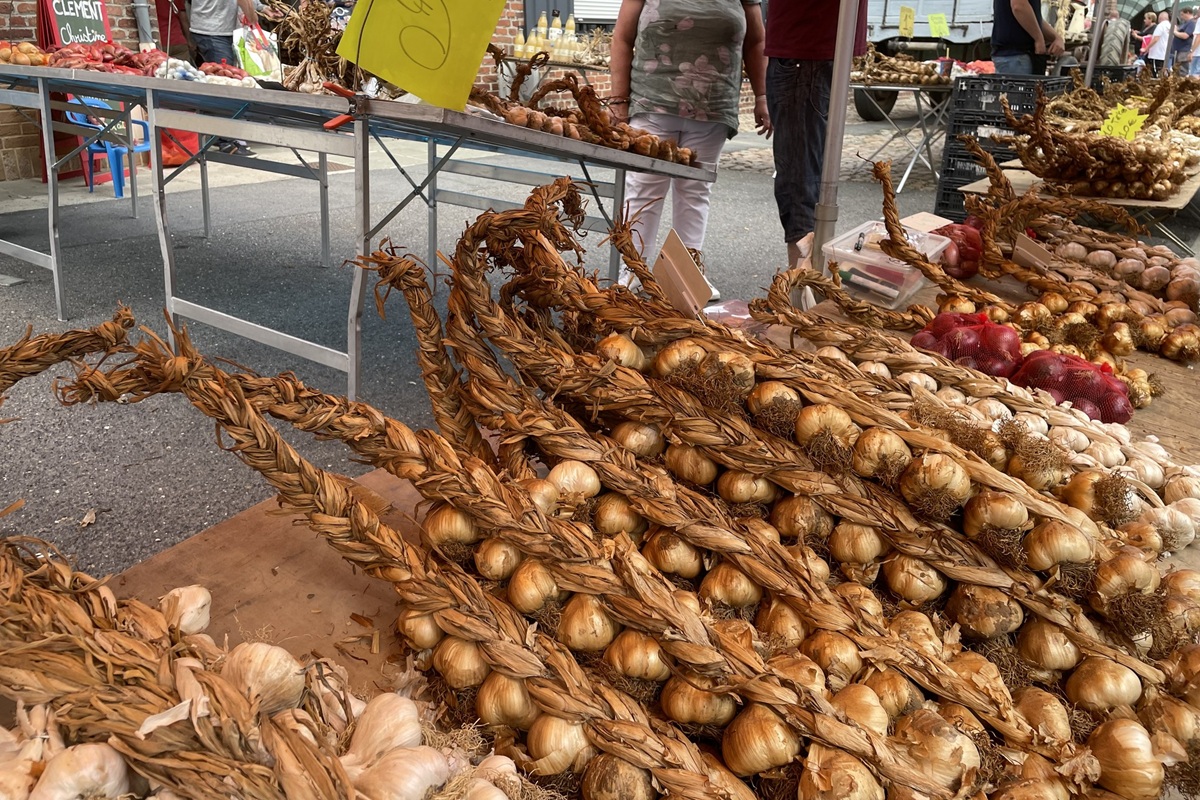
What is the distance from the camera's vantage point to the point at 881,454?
4.08 ft

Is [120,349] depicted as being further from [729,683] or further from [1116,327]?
[1116,327]

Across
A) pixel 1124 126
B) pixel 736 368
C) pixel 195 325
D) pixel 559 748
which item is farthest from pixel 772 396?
pixel 1124 126

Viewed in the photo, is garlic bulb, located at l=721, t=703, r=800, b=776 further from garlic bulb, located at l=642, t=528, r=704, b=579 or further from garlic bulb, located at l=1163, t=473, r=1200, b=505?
garlic bulb, located at l=1163, t=473, r=1200, b=505

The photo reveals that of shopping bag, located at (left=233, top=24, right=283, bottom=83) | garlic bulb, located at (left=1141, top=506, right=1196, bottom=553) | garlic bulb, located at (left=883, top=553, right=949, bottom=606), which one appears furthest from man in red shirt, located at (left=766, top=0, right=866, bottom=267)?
garlic bulb, located at (left=883, top=553, right=949, bottom=606)

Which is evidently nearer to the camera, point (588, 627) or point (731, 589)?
point (588, 627)

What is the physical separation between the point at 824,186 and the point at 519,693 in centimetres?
185

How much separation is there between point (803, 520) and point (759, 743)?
404 millimetres

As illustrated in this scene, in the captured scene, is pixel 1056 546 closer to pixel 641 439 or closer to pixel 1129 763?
pixel 1129 763

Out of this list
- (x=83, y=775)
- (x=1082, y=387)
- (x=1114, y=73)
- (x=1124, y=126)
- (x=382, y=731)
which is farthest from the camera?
(x=1114, y=73)

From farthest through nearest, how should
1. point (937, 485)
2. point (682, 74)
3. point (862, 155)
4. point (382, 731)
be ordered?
1. point (862, 155)
2. point (682, 74)
3. point (937, 485)
4. point (382, 731)

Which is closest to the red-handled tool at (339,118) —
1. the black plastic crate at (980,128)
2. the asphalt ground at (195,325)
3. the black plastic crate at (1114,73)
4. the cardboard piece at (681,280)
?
the asphalt ground at (195,325)

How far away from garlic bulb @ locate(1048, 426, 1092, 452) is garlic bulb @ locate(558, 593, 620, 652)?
969 mm

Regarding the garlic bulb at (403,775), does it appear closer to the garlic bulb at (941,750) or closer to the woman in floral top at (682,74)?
the garlic bulb at (941,750)

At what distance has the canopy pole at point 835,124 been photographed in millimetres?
2160
